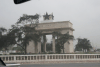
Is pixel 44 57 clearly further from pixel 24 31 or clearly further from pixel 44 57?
pixel 24 31

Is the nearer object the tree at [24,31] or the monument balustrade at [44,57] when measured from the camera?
the monument balustrade at [44,57]

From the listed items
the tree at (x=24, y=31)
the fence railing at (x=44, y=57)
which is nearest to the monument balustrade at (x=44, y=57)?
the fence railing at (x=44, y=57)

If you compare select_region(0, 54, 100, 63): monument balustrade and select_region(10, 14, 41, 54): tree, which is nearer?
select_region(0, 54, 100, 63): monument balustrade

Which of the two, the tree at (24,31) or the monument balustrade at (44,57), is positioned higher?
the tree at (24,31)

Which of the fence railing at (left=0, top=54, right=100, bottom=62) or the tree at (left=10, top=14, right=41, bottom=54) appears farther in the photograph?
the tree at (left=10, top=14, right=41, bottom=54)

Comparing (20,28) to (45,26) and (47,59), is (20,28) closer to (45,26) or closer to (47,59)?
(47,59)

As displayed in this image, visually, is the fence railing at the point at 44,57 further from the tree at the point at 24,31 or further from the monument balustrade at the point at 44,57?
the tree at the point at 24,31

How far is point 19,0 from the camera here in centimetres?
175

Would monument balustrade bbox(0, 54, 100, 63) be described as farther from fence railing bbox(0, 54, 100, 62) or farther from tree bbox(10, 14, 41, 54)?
tree bbox(10, 14, 41, 54)

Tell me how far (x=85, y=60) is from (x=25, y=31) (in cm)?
914

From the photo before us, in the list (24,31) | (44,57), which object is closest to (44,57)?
(44,57)

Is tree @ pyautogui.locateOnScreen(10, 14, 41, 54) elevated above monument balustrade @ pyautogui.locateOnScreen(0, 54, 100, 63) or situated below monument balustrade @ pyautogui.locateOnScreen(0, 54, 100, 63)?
above

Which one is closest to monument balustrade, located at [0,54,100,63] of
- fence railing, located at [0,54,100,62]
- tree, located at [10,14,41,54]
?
fence railing, located at [0,54,100,62]

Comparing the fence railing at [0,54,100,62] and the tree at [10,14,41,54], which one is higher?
the tree at [10,14,41,54]
